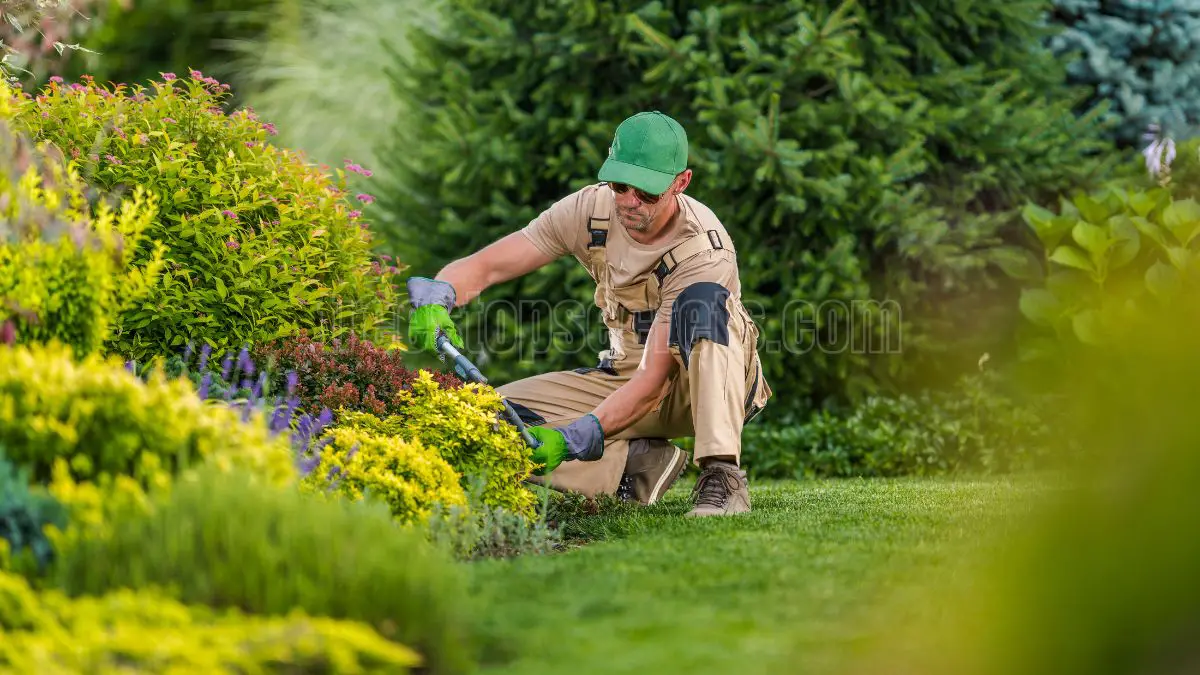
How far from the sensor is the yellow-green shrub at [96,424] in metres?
3.18

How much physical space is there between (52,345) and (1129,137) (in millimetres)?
8136

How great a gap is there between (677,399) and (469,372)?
1.01 meters

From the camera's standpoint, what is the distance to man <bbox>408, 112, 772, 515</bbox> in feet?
16.6

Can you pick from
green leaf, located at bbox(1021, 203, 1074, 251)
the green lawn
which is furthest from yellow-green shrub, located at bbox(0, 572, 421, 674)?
green leaf, located at bbox(1021, 203, 1074, 251)

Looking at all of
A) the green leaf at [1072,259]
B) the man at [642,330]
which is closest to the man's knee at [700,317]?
the man at [642,330]

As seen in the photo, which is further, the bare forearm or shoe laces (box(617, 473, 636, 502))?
shoe laces (box(617, 473, 636, 502))

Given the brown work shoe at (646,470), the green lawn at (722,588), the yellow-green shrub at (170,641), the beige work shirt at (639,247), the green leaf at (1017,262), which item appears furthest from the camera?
the green leaf at (1017,262)

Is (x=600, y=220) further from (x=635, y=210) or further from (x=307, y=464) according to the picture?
(x=307, y=464)

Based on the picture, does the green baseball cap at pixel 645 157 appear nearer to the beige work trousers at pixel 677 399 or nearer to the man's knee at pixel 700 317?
the man's knee at pixel 700 317

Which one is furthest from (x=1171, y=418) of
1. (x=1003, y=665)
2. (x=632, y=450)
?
(x=632, y=450)

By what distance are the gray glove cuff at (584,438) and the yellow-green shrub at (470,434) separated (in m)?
0.24

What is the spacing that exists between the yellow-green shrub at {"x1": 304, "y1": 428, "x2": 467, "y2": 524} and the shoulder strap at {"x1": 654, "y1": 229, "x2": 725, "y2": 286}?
4.60 ft

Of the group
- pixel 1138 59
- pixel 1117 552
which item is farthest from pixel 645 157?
pixel 1138 59

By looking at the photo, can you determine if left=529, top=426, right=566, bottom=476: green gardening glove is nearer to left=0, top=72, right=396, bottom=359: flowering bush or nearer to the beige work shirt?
the beige work shirt
